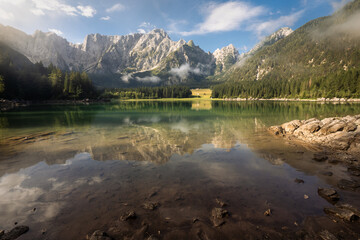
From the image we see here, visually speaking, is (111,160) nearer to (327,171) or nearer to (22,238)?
(22,238)

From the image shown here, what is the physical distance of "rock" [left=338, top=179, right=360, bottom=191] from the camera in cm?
1155

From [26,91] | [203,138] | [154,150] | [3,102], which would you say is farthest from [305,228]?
[26,91]

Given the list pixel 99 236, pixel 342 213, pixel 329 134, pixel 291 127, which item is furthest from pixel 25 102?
pixel 342 213

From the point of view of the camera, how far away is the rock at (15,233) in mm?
7460

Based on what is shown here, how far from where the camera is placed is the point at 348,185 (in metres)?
11.9

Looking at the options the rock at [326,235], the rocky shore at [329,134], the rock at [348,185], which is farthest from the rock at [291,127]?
the rock at [326,235]

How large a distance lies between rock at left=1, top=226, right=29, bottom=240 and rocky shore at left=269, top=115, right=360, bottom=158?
89.4 ft

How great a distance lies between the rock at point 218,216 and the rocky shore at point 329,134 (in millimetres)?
18341

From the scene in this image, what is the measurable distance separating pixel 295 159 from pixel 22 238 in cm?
2073

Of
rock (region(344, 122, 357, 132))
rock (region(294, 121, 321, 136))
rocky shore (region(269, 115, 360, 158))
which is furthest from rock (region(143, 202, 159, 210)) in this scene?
rock (region(344, 122, 357, 132))

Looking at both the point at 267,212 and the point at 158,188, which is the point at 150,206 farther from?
the point at 267,212

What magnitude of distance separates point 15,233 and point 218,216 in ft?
30.4

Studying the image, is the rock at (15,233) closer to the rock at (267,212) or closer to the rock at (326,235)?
the rock at (267,212)

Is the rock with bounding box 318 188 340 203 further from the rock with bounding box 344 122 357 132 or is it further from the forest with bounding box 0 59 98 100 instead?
the forest with bounding box 0 59 98 100
